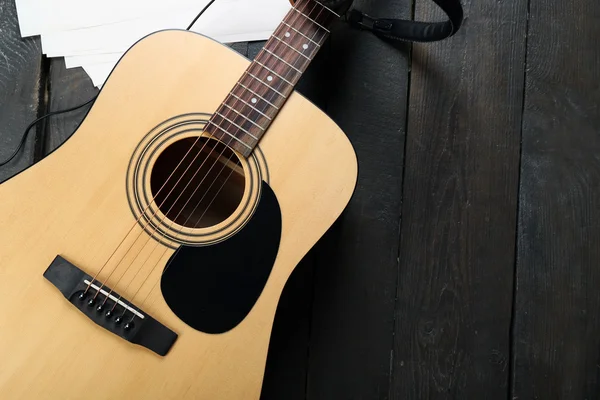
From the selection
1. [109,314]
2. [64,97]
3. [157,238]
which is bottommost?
[109,314]

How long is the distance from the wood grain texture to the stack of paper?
0.03 m

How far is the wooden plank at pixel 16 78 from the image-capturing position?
3.57 feet

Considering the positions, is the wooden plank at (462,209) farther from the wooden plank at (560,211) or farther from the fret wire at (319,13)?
the fret wire at (319,13)

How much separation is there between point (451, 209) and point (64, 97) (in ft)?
2.70

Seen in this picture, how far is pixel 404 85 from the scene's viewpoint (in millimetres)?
1082

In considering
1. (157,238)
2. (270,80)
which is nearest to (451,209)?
(270,80)

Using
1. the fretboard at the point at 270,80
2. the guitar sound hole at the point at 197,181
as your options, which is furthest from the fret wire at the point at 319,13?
the guitar sound hole at the point at 197,181

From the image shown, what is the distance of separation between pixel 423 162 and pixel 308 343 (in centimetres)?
43

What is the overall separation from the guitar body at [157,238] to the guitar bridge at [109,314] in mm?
12

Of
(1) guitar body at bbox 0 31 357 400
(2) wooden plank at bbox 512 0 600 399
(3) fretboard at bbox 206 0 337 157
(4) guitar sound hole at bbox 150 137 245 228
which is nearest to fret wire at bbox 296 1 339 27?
(3) fretboard at bbox 206 0 337 157

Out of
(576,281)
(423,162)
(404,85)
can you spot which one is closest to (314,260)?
(423,162)

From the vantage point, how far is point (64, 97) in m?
1.10

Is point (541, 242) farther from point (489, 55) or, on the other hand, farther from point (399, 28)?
point (399, 28)

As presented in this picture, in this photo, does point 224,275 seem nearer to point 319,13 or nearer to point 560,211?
point 319,13
